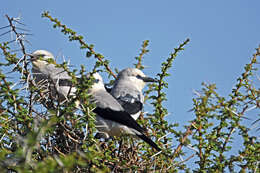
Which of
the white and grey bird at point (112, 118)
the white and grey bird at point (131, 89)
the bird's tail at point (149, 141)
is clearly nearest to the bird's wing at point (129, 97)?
the white and grey bird at point (131, 89)

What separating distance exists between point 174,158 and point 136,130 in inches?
21.4

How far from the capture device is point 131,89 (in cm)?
479

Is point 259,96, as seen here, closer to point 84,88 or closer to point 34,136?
point 84,88

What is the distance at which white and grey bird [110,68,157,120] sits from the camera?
448 cm

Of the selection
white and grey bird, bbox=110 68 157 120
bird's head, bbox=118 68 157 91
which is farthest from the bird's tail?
bird's head, bbox=118 68 157 91

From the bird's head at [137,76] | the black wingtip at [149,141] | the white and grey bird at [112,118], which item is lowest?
the black wingtip at [149,141]

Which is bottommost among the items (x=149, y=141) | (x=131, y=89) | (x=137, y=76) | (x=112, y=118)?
(x=149, y=141)

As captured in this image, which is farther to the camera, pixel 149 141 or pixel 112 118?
pixel 112 118

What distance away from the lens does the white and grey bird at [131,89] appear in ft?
14.7

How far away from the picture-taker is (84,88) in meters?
3.22

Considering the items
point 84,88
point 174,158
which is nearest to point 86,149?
point 84,88

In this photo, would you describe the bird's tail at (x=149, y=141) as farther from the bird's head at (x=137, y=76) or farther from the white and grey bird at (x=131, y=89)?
the bird's head at (x=137, y=76)

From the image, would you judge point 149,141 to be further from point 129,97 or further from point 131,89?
point 131,89

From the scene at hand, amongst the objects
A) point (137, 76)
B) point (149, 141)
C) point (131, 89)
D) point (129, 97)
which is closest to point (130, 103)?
point (129, 97)
